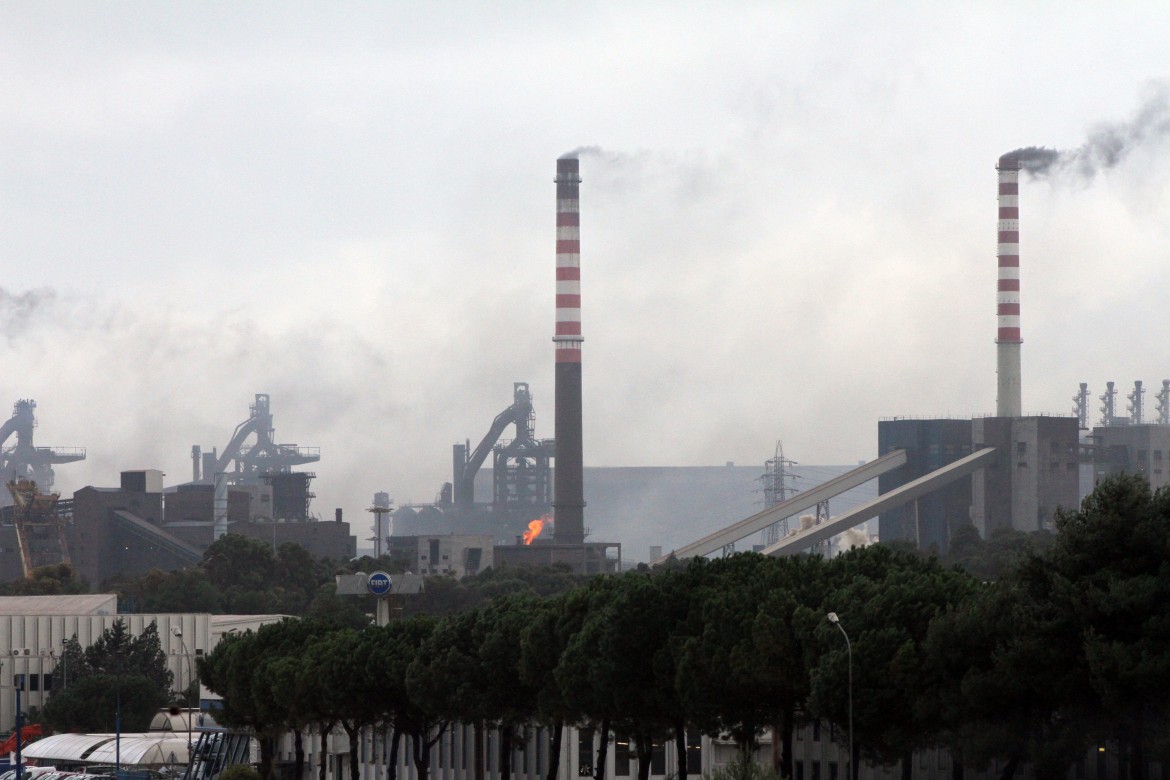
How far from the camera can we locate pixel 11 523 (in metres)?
189

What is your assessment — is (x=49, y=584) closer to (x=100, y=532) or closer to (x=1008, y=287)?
(x=100, y=532)

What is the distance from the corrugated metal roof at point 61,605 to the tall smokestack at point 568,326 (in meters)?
56.7

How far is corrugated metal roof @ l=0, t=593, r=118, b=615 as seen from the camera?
369 ft

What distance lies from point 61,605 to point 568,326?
6408 cm

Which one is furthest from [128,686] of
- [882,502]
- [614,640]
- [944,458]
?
[944,458]

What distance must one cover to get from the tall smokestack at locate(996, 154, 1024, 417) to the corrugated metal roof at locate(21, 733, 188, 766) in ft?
305

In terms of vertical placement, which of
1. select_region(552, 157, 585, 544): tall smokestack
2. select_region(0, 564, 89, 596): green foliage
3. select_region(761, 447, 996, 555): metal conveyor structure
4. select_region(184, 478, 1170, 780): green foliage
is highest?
select_region(552, 157, 585, 544): tall smokestack

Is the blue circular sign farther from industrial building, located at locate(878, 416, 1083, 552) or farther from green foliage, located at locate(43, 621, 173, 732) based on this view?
industrial building, located at locate(878, 416, 1083, 552)

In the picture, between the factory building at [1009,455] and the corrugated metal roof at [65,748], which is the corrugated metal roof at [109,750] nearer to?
the corrugated metal roof at [65,748]

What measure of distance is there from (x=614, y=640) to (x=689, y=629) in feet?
7.18

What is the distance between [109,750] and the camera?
7119 centimetres

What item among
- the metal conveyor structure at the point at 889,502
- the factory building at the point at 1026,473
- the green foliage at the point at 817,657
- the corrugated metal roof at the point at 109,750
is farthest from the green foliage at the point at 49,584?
the green foliage at the point at 817,657

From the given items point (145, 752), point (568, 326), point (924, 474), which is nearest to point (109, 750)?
point (145, 752)

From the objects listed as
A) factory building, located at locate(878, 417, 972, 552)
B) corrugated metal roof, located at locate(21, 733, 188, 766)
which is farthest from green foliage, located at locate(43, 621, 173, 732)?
factory building, located at locate(878, 417, 972, 552)
